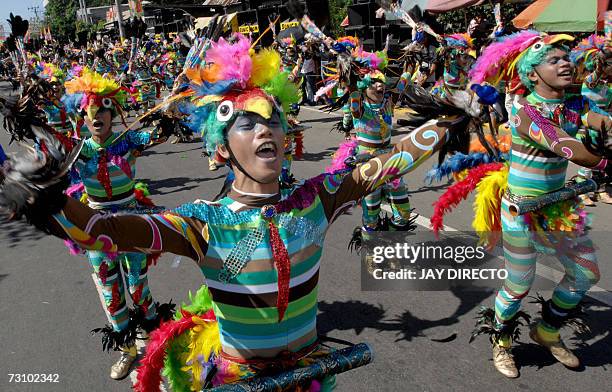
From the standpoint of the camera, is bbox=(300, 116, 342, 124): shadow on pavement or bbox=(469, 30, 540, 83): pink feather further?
bbox=(300, 116, 342, 124): shadow on pavement

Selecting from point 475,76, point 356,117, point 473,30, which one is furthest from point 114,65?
point 475,76

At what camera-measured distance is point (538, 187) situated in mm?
3338

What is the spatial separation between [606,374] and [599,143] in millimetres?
1761

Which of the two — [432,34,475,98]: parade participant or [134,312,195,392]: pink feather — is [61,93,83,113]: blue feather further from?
[432,34,475,98]: parade participant

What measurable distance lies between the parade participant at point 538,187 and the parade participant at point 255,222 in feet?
4.98

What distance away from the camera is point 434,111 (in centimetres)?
207

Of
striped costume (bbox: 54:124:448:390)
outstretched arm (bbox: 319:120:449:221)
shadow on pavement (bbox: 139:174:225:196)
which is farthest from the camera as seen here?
shadow on pavement (bbox: 139:174:225:196)

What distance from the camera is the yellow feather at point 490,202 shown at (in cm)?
367

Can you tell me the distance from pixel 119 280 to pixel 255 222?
2.35 m

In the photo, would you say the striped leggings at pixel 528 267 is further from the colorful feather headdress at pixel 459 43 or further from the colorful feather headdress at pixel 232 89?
the colorful feather headdress at pixel 459 43

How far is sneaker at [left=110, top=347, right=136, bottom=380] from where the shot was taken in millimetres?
3885

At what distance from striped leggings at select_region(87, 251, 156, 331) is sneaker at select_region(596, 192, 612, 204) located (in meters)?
6.01

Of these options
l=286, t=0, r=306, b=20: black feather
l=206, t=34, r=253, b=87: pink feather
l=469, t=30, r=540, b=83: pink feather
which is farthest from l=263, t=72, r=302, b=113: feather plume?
l=286, t=0, r=306, b=20: black feather

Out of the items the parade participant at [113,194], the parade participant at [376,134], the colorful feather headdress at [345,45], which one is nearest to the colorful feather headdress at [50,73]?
the colorful feather headdress at [345,45]
